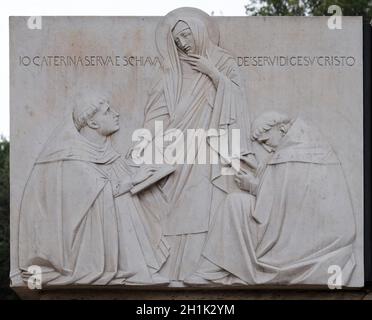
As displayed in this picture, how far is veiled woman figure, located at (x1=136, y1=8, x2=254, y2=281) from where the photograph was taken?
736 inches

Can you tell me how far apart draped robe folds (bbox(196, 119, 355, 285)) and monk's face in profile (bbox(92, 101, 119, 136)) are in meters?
1.60

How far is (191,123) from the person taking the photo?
61.7ft

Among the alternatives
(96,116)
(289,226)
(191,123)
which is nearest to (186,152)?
(191,123)

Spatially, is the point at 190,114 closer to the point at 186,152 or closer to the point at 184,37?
the point at 186,152

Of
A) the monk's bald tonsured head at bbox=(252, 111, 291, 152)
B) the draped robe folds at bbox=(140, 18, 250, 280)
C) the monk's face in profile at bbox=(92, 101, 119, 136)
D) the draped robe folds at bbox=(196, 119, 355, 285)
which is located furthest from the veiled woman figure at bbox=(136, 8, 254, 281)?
the monk's face in profile at bbox=(92, 101, 119, 136)

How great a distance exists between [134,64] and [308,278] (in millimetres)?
3255

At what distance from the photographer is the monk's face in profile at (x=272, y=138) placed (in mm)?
18766

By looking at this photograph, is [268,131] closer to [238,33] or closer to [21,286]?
[238,33]

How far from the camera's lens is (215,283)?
1861 cm

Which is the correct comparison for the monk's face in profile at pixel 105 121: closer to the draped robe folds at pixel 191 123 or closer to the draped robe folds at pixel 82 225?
the draped robe folds at pixel 82 225

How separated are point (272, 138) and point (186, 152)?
1.03 meters

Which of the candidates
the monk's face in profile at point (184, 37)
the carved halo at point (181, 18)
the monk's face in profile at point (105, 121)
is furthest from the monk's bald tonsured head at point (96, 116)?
the monk's face in profile at point (184, 37)

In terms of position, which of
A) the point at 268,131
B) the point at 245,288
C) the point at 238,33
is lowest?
the point at 245,288

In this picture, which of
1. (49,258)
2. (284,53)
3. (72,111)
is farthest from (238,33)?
(49,258)
